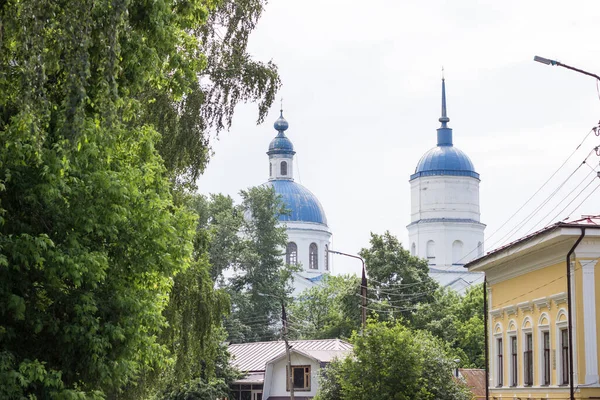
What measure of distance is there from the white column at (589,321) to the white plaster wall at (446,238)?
74.2 meters

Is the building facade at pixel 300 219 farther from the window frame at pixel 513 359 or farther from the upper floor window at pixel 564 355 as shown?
the upper floor window at pixel 564 355

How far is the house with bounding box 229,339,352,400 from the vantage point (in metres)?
64.7

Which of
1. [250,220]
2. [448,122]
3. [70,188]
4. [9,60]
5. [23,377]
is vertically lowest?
[23,377]

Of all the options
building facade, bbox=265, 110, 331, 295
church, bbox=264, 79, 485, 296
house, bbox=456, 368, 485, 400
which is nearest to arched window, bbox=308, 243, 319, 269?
building facade, bbox=265, 110, 331, 295

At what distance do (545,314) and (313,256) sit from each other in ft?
288

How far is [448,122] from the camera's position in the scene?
108812mm

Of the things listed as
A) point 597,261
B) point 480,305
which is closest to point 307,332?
point 480,305

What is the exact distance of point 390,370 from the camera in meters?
35.6

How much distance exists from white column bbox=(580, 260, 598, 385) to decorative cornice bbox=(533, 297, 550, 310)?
177 centimetres

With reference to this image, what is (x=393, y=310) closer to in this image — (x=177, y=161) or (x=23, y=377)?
(x=177, y=161)

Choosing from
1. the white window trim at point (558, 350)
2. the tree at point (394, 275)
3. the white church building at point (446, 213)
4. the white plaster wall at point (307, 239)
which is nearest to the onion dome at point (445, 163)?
the white church building at point (446, 213)

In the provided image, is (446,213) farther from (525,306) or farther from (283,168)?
(525,306)

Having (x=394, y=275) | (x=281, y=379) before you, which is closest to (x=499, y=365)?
(x=281, y=379)

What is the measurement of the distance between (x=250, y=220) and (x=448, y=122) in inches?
1138
